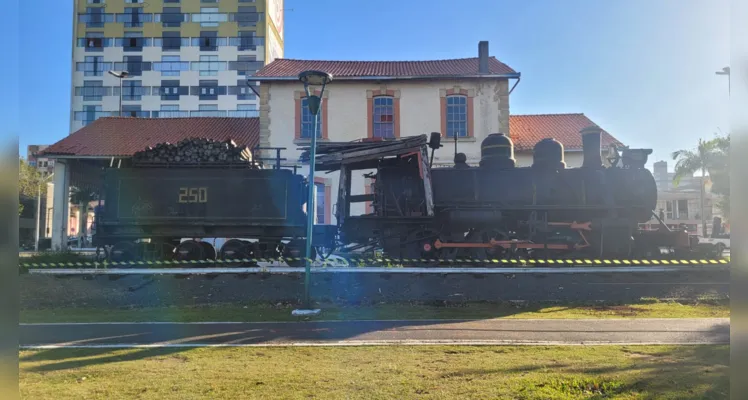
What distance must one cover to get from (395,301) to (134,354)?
16.9 ft

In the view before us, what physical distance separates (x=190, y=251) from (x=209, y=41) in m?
51.2

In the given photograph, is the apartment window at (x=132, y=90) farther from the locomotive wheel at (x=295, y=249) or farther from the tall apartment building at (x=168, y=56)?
the locomotive wheel at (x=295, y=249)

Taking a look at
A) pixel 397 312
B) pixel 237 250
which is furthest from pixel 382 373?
pixel 237 250

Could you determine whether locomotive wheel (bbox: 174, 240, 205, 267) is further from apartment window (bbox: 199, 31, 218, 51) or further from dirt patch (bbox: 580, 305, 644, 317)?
apartment window (bbox: 199, 31, 218, 51)

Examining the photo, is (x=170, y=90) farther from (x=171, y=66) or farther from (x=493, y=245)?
(x=493, y=245)

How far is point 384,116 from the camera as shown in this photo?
74.9ft

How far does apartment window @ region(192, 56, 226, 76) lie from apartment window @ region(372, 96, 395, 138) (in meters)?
40.8

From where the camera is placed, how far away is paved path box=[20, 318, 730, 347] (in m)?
6.35

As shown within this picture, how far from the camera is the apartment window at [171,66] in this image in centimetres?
5762

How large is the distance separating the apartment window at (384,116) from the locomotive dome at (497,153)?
921cm

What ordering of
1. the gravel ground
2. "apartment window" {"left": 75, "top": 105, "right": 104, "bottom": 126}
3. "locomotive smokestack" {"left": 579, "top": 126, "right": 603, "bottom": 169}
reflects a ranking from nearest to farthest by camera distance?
the gravel ground < "locomotive smokestack" {"left": 579, "top": 126, "right": 603, "bottom": 169} < "apartment window" {"left": 75, "top": 105, "right": 104, "bottom": 126}

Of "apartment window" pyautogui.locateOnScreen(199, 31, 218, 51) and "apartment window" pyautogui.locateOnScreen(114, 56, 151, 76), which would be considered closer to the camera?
"apartment window" pyautogui.locateOnScreen(114, 56, 151, 76)

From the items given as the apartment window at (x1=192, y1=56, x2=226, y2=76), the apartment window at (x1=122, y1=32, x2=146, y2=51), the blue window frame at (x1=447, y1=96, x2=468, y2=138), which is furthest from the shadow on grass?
the apartment window at (x1=122, y1=32, x2=146, y2=51)

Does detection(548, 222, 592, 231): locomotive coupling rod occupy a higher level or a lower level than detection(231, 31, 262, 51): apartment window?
lower
